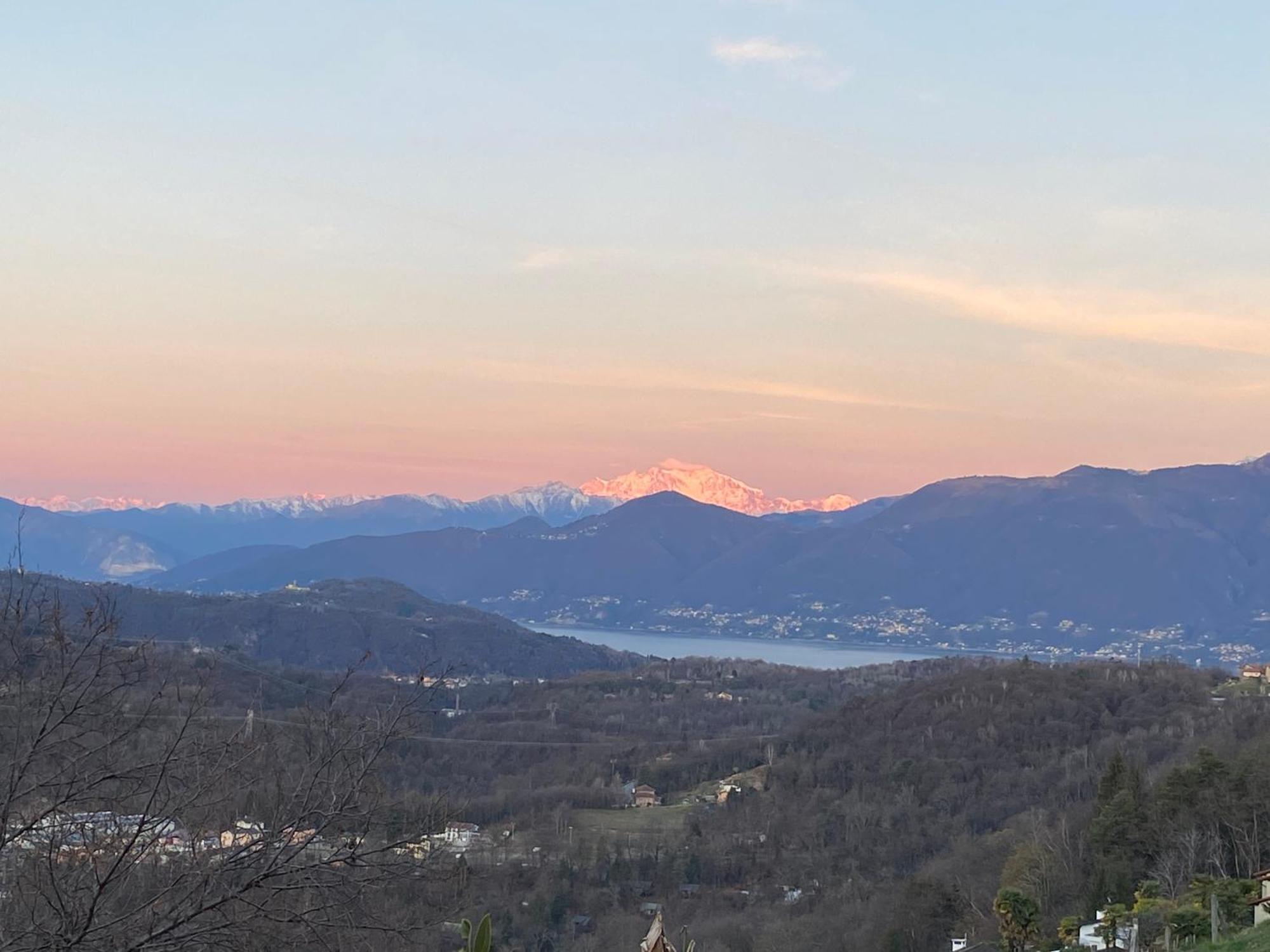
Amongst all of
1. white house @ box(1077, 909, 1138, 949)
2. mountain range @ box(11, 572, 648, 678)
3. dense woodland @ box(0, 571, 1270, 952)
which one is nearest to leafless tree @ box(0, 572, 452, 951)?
dense woodland @ box(0, 571, 1270, 952)

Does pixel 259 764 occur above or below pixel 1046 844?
above

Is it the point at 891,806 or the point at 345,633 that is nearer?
the point at 891,806

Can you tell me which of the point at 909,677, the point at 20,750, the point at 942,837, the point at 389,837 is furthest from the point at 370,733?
the point at 909,677

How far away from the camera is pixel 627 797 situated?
218ft

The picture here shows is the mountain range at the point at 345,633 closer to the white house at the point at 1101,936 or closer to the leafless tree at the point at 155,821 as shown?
the white house at the point at 1101,936

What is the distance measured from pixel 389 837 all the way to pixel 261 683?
246 ft

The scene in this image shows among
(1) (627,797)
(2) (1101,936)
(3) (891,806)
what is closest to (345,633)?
(1) (627,797)

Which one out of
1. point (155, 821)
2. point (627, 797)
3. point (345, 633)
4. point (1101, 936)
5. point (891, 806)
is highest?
point (155, 821)

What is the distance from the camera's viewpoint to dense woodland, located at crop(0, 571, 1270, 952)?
5805 millimetres

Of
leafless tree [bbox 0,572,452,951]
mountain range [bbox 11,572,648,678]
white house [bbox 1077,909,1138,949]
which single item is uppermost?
leafless tree [bbox 0,572,452,951]

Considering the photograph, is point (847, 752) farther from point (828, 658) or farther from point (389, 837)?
point (828, 658)

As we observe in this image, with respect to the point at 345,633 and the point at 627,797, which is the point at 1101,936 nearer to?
the point at 627,797

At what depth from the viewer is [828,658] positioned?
179250 mm

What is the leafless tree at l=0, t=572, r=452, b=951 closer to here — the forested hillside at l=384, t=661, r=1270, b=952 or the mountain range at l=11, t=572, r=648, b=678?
the forested hillside at l=384, t=661, r=1270, b=952
